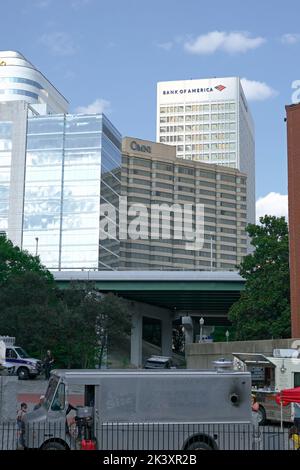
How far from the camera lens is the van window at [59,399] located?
1675 centimetres

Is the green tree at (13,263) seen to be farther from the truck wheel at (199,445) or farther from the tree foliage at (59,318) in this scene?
the truck wheel at (199,445)

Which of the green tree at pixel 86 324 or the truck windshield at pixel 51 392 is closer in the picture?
the truck windshield at pixel 51 392

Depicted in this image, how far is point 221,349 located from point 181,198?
129 m

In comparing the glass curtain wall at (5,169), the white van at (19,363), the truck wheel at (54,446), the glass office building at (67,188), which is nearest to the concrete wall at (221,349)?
the white van at (19,363)

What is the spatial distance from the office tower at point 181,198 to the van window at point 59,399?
145941 millimetres

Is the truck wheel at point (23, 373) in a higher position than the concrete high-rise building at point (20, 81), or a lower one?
lower

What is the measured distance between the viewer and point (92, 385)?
16.6 metres

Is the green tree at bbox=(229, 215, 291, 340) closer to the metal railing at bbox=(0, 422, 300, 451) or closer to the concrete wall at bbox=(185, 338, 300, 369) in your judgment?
the concrete wall at bbox=(185, 338, 300, 369)

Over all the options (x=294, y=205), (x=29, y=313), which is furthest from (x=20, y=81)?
(x=294, y=205)

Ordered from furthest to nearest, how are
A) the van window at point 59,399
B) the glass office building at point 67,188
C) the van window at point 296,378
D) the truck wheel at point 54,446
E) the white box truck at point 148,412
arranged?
1. the glass office building at point 67,188
2. the van window at point 296,378
3. the van window at point 59,399
4. the white box truck at point 148,412
5. the truck wheel at point 54,446

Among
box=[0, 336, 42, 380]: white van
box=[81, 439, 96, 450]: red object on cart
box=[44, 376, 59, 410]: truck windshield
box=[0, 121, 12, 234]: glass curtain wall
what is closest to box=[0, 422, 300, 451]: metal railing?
box=[81, 439, 96, 450]: red object on cart

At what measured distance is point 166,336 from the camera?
10462cm

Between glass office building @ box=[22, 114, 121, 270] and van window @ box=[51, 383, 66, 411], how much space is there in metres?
119
